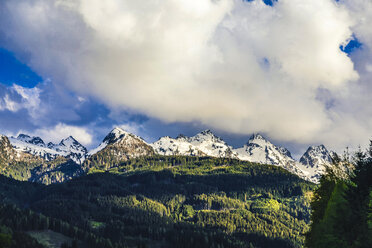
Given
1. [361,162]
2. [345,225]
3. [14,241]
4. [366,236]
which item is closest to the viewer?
[366,236]

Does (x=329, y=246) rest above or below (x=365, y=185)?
below

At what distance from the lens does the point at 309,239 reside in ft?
303

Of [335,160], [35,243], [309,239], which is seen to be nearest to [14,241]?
A: [35,243]

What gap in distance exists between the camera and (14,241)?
18350 centimetres

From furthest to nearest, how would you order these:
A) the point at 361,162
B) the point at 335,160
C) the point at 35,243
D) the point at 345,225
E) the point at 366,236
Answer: the point at 35,243 < the point at 335,160 < the point at 361,162 < the point at 345,225 < the point at 366,236

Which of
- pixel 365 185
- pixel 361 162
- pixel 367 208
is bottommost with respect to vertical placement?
pixel 367 208

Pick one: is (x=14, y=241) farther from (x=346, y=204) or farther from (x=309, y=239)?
(x=346, y=204)

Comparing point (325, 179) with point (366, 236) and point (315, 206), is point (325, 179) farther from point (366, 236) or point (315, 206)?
point (366, 236)

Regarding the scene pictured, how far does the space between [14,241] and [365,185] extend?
176 meters

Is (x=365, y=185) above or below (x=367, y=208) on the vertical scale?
above

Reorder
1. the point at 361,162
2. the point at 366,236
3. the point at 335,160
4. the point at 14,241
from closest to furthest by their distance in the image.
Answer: the point at 366,236, the point at 361,162, the point at 335,160, the point at 14,241

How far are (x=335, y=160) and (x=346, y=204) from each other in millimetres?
25959

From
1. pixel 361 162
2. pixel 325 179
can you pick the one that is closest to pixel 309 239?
pixel 325 179

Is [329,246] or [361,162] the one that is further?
[361,162]
